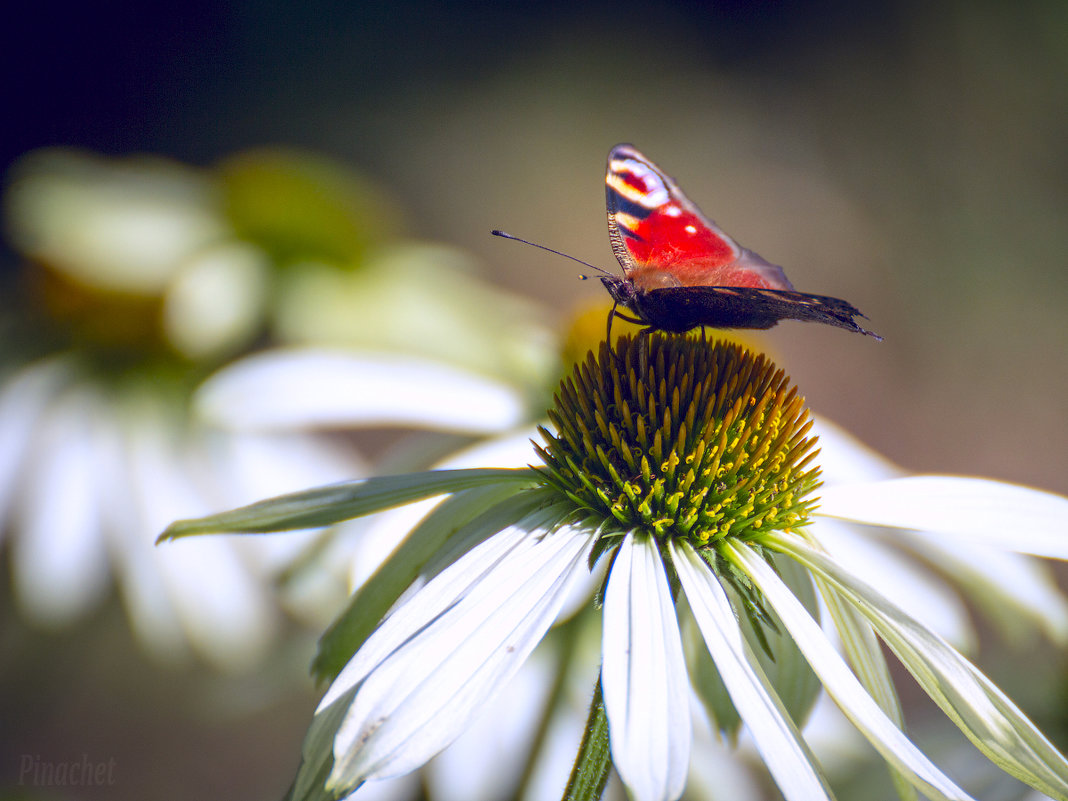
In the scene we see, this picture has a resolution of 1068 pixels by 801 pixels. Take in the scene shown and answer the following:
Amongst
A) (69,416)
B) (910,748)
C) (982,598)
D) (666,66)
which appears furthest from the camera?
(666,66)

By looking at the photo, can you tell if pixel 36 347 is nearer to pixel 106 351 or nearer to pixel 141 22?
pixel 106 351

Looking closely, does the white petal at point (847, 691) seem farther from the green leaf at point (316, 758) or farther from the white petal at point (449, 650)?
the green leaf at point (316, 758)

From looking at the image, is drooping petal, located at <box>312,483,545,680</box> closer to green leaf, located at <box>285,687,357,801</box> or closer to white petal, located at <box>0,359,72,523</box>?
green leaf, located at <box>285,687,357,801</box>

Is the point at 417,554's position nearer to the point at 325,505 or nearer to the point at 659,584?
the point at 325,505

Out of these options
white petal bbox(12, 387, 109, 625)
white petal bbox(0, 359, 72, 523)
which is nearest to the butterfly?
white petal bbox(12, 387, 109, 625)

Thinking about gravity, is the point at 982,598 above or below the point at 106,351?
above

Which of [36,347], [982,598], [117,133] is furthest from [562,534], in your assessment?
[117,133]

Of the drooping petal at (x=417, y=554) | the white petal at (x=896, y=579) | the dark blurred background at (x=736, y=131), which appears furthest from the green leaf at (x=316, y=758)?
the dark blurred background at (x=736, y=131)
